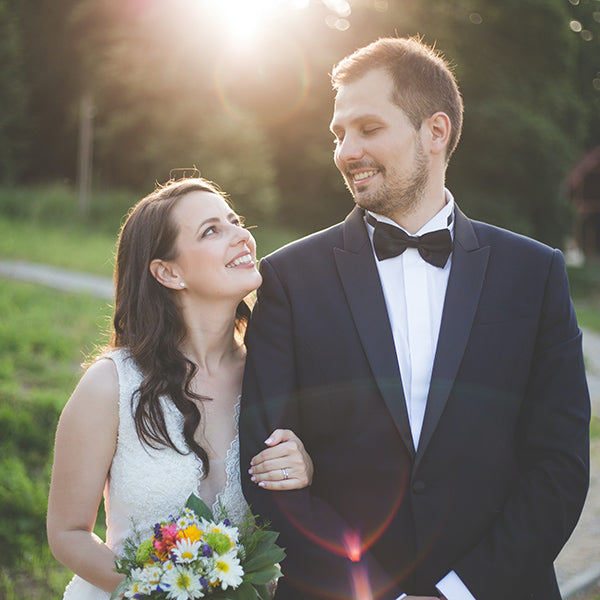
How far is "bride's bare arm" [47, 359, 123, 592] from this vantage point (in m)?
2.58

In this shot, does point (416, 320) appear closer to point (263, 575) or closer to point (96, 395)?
point (263, 575)

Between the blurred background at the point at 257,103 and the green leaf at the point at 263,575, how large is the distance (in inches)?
562

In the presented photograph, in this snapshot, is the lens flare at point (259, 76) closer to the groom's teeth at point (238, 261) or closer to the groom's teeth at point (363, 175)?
the groom's teeth at point (238, 261)

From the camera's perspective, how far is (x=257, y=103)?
23.0m

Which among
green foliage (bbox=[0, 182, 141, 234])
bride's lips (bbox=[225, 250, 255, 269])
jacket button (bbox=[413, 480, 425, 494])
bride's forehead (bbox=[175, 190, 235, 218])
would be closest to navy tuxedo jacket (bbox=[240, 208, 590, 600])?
jacket button (bbox=[413, 480, 425, 494])

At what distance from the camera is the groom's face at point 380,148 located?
2.68 meters

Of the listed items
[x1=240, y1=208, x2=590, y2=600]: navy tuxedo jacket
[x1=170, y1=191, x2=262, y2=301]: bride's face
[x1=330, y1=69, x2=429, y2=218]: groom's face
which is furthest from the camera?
[x1=170, y1=191, x2=262, y2=301]: bride's face

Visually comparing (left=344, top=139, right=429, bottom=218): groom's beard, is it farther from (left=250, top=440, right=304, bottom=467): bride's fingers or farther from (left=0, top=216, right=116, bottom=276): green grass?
(left=0, top=216, right=116, bottom=276): green grass

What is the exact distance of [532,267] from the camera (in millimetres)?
2586

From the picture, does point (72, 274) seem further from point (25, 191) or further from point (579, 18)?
point (579, 18)

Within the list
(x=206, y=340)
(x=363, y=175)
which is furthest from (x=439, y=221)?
(x=206, y=340)

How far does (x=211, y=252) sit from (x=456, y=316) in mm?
1092

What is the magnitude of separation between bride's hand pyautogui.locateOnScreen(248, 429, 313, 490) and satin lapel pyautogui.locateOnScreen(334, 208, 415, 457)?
386 mm

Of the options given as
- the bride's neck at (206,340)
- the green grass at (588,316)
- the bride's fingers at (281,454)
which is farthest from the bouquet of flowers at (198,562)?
the green grass at (588,316)
